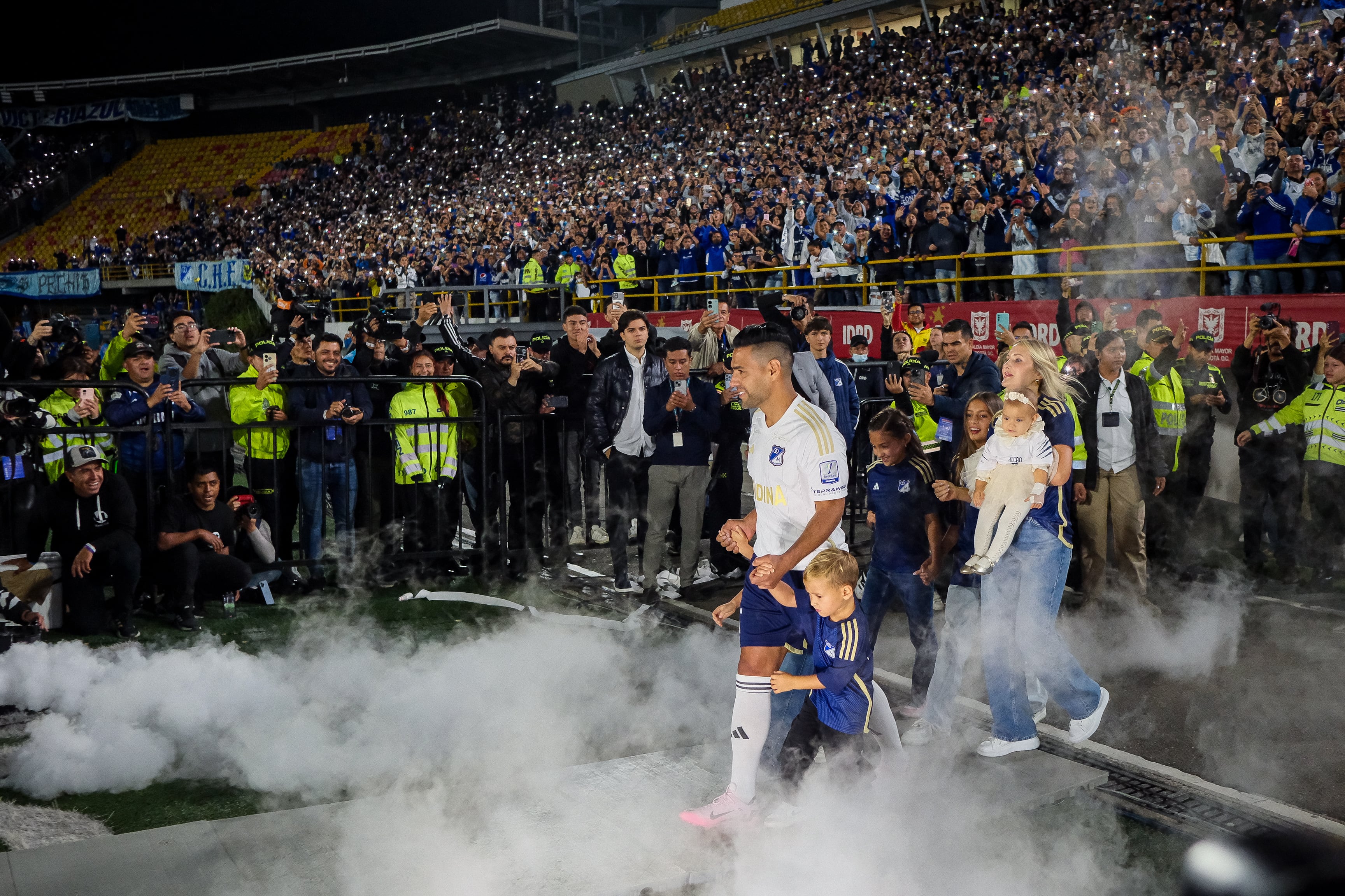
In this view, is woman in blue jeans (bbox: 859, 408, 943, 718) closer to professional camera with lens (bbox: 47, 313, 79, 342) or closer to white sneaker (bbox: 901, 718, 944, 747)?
white sneaker (bbox: 901, 718, 944, 747)

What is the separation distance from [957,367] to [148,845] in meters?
5.18

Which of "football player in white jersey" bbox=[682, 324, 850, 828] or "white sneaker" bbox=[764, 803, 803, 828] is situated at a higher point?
"football player in white jersey" bbox=[682, 324, 850, 828]

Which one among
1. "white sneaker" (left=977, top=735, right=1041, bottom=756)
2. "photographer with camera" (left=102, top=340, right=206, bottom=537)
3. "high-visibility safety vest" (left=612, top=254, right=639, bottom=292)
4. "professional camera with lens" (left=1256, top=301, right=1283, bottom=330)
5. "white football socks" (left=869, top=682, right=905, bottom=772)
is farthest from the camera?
"high-visibility safety vest" (left=612, top=254, right=639, bottom=292)

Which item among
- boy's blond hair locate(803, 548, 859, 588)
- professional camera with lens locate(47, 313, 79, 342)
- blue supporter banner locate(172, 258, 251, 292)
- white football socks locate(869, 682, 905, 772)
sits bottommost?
white football socks locate(869, 682, 905, 772)

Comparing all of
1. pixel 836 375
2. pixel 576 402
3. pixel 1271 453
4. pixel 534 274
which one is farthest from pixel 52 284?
pixel 1271 453

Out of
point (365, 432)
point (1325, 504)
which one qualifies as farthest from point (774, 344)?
point (1325, 504)

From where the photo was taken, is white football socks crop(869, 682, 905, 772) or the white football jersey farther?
white football socks crop(869, 682, 905, 772)

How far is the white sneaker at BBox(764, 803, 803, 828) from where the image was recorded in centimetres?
405

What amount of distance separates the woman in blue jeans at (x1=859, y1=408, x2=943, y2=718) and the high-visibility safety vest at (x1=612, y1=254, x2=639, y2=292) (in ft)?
53.2

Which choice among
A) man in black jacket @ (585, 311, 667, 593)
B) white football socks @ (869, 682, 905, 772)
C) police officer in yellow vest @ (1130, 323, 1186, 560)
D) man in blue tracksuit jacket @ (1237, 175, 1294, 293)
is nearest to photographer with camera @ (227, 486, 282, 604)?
man in black jacket @ (585, 311, 667, 593)

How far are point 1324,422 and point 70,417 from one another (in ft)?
29.7

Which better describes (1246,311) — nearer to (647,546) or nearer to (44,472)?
(647,546)

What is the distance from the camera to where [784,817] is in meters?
4.07

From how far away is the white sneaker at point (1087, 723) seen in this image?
16.5 feet
